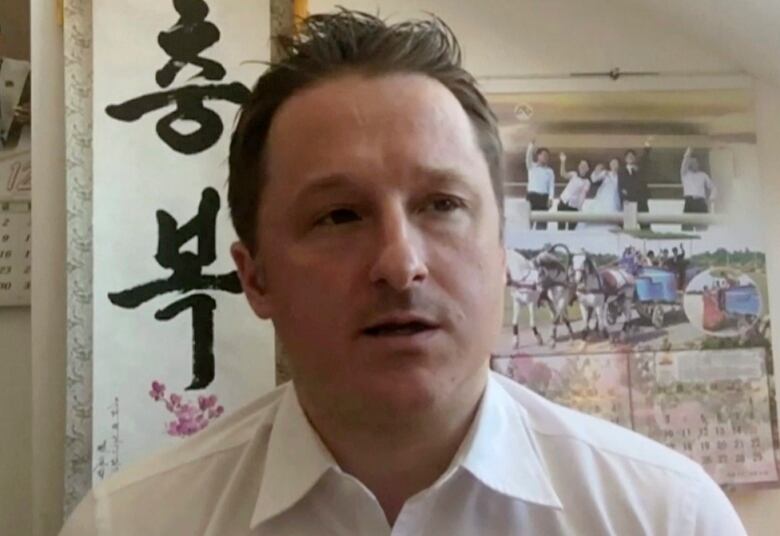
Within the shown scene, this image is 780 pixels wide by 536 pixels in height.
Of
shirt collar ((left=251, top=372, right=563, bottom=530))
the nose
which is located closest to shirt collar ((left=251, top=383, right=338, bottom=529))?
shirt collar ((left=251, top=372, right=563, bottom=530))

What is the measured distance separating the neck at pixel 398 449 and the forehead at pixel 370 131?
22cm

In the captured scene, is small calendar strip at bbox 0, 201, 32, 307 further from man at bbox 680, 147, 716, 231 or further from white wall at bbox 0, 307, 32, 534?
man at bbox 680, 147, 716, 231

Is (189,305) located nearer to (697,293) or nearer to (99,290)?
(99,290)

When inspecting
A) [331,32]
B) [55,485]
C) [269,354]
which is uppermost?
[331,32]

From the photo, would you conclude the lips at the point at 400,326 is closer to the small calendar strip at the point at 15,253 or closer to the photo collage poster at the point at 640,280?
the photo collage poster at the point at 640,280

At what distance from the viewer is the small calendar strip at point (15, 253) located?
137 centimetres

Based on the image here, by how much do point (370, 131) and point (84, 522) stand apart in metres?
0.52

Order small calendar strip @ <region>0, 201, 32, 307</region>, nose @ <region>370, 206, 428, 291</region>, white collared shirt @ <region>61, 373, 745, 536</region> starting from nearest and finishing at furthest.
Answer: nose @ <region>370, 206, 428, 291</region>
white collared shirt @ <region>61, 373, 745, 536</region>
small calendar strip @ <region>0, 201, 32, 307</region>

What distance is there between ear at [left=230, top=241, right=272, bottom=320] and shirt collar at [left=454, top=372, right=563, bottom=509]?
0.24 m

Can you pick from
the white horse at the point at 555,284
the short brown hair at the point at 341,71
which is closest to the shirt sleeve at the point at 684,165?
the white horse at the point at 555,284

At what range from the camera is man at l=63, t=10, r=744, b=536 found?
0.79 m

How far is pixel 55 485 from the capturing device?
4.06 feet

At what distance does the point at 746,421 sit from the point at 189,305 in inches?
34.3

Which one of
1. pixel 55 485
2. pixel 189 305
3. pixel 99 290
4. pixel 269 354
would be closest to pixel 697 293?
pixel 269 354
